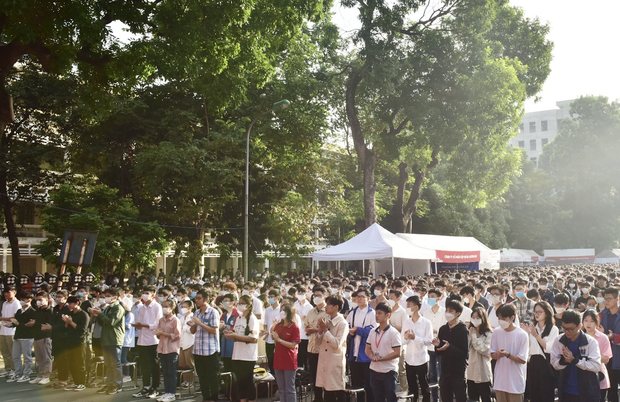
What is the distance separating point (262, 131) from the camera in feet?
97.0

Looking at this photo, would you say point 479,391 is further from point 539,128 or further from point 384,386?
point 539,128

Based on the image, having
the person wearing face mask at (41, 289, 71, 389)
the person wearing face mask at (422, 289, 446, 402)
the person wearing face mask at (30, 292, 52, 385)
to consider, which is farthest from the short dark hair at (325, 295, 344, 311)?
the person wearing face mask at (30, 292, 52, 385)

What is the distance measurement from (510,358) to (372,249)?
17.7 meters

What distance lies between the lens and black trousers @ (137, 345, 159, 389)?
1167 centimetres

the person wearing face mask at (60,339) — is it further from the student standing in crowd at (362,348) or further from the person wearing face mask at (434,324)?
the person wearing face mask at (434,324)

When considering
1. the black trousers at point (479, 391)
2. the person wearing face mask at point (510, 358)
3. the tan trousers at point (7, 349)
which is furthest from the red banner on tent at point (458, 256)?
the person wearing face mask at point (510, 358)

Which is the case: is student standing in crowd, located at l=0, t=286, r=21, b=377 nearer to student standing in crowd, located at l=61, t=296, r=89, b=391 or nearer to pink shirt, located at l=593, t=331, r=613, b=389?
student standing in crowd, located at l=61, t=296, r=89, b=391

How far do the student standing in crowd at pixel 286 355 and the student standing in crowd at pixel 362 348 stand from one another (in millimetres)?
918

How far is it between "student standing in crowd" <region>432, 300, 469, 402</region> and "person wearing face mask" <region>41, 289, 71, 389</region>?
7.93 m

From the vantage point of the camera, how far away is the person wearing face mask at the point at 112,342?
12.0 metres

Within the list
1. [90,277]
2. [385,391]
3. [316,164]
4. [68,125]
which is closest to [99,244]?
[90,277]

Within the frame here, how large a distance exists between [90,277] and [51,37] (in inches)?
586

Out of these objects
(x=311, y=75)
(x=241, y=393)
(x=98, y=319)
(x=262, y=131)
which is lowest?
(x=241, y=393)

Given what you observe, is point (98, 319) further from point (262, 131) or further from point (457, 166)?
point (457, 166)
